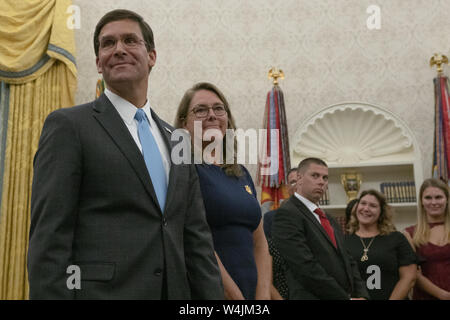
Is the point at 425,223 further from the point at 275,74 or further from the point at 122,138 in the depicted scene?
the point at 122,138

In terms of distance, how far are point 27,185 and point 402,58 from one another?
4035 mm

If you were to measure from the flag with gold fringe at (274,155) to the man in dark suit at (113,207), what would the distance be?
10.8 feet

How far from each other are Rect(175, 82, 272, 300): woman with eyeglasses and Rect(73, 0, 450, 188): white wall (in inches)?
126

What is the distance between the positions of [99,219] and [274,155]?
3659 millimetres

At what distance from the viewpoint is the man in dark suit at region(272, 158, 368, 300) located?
244cm

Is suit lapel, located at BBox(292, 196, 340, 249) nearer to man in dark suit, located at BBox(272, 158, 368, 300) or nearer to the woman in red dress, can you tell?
man in dark suit, located at BBox(272, 158, 368, 300)

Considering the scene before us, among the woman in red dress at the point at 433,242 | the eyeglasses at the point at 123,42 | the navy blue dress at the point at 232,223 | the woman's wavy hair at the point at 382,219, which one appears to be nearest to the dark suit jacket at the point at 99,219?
the eyeglasses at the point at 123,42

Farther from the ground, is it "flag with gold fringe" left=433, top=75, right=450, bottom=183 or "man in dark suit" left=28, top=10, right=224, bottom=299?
"flag with gold fringe" left=433, top=75, right=450, bottom=183

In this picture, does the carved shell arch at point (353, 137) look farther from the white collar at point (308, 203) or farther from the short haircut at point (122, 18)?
the short haircut at point (122, 18)

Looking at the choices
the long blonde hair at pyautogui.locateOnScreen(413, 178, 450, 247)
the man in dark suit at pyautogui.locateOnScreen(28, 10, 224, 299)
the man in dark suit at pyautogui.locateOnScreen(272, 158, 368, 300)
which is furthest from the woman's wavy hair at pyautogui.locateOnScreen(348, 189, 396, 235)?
the man in dark suit at pyautogui.locateOnScreen(28, 10, 224, 299)

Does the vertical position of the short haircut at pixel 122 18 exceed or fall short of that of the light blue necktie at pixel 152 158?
it exceeds it

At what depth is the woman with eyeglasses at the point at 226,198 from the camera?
184cm

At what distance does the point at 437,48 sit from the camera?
5207 millimetres
